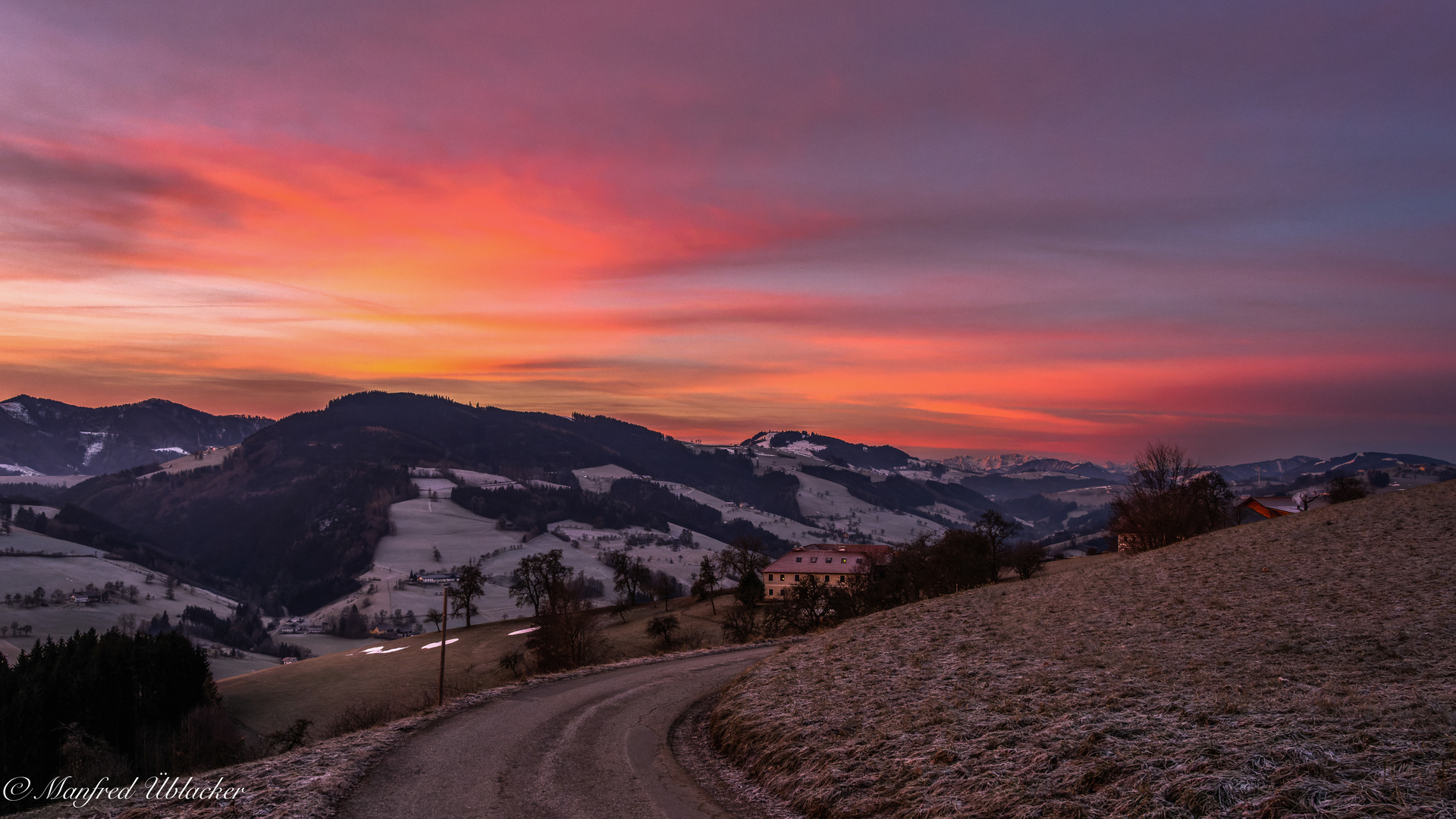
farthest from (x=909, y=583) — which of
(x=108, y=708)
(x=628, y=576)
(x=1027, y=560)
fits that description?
(x=108, y=708)

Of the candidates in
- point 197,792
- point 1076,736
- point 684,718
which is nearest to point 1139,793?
point 1076,736

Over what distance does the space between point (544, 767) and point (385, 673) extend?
92109 millimetres

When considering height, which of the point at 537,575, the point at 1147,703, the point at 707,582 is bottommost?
the point at 707,582

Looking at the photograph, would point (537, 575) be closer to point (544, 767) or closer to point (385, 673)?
point (385, 673)

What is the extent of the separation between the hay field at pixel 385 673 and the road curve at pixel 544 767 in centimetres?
4147

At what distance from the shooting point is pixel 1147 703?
17719 mm

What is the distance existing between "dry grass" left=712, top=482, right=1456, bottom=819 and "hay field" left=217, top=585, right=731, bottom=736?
45.0 meters

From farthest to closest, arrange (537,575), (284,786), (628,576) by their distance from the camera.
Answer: (628,576)
(537,575)
(284,786)

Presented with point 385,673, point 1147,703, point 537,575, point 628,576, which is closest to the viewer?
point 1147,703

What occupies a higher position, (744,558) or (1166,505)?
(1166,505)

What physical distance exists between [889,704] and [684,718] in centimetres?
930

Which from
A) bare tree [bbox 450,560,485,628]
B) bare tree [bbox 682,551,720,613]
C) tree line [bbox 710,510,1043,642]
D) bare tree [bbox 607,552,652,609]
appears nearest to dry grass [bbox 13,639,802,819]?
tree line [bbox 710,510,1043,642]

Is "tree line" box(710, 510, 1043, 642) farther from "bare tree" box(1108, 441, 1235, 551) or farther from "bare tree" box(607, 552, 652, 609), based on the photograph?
"bare tree" box(607, 552, 652, 609)

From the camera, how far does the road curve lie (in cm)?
1764
